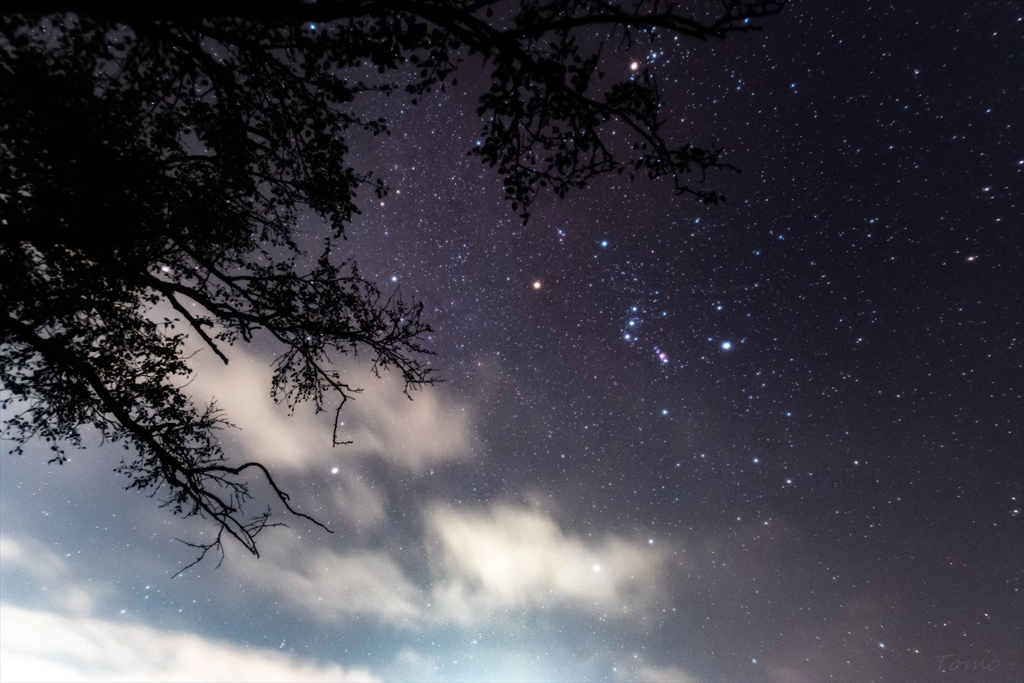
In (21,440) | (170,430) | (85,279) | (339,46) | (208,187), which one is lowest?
(21,440)

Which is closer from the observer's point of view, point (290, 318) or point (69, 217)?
point (69, 217)

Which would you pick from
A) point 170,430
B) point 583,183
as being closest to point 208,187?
point 170,430

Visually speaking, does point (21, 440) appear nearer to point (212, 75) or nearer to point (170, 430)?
point (170, 430)

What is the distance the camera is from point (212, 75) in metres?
3.67

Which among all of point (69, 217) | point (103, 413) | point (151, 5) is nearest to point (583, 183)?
point (151, 5)

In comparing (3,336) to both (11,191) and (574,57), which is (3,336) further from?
(574,57)

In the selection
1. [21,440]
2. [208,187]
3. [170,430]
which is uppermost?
[208,187]

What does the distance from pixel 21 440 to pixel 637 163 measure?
6861 mm

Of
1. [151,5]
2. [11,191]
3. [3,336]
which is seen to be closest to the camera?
[151,5]

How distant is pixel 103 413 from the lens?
4734mm

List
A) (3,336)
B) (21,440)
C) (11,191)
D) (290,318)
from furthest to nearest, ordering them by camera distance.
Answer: (290,318), (21,440), (3,336), (11,191)

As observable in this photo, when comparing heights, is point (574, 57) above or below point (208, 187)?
above

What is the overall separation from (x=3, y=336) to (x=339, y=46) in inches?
151

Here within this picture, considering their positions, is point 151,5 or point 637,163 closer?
point 151,5
